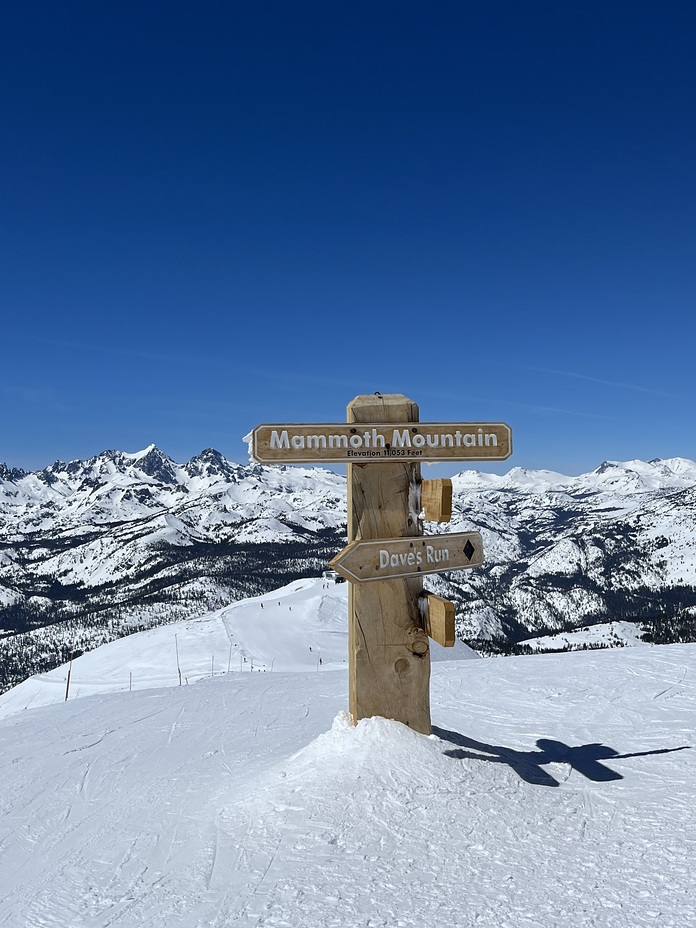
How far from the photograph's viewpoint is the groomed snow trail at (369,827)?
4539 millimetres

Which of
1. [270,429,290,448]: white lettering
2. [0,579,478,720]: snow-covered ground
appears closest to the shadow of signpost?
[270,429,290,448]: white lettering

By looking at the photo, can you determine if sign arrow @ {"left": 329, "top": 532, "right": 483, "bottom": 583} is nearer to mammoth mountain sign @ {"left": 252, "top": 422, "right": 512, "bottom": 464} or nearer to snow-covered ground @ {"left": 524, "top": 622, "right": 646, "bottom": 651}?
mammoth mountain sign @ {"left": 252, "top": 422, "right": 512, "bottom": 464}

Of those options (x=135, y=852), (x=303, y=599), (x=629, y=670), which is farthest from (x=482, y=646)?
(x=135, y=852)

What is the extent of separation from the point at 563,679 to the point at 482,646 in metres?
141

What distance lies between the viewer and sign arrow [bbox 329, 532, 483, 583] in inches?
259

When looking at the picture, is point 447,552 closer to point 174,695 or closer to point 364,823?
point 364,823

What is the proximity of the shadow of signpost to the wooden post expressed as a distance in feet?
1.91

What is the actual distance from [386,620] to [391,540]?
0.94 m

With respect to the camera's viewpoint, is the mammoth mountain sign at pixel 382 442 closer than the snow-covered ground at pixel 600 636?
Yes

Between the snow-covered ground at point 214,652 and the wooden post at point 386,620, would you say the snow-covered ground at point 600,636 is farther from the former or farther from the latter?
the wooden post at point 386,620

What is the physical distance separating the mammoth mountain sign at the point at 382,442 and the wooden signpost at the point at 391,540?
0.5 inches

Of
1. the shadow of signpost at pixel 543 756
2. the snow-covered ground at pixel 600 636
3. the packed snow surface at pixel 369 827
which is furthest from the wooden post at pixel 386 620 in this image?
the snow-covered ground at pixel 600 636

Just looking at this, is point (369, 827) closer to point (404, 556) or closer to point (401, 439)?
point (404, 556)

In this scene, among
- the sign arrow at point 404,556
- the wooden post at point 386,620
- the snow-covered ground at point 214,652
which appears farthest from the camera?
the snow-covered ground at point 214,652
